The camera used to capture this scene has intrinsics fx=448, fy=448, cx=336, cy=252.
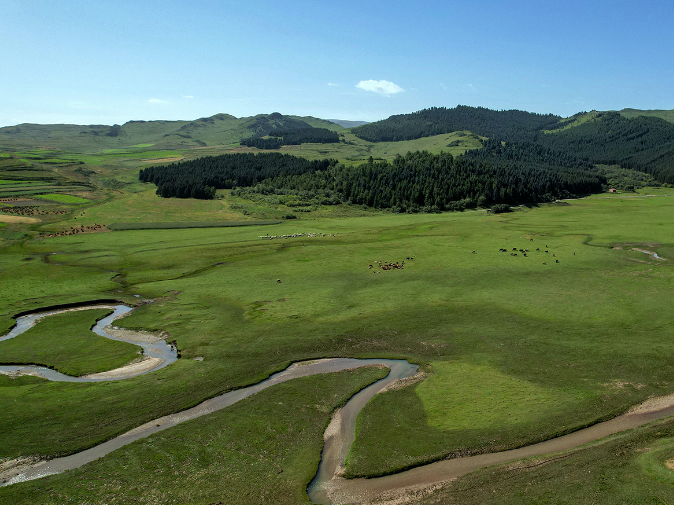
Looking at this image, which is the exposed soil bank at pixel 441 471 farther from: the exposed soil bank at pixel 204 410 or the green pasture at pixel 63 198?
the green pasture at pixel 63 198

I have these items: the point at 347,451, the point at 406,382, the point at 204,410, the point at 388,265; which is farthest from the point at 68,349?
the point at 388,265

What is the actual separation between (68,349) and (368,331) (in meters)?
36.7

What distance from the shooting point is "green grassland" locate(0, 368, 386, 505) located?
29.3 metres

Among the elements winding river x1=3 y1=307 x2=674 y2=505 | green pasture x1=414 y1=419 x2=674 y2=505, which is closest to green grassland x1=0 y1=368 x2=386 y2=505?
winding river x1=3 y1=307 x2=674 y2=505

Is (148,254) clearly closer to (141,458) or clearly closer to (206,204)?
(141,458)

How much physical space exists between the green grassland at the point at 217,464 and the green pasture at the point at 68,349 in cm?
1857

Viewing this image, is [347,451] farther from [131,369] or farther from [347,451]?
[131,369]

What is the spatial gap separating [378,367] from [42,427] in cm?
3152

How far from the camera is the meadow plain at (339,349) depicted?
3288cm

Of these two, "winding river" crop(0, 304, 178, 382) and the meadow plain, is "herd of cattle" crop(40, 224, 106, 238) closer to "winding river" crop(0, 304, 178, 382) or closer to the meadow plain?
the meadow plain

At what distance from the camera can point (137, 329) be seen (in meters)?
60.6

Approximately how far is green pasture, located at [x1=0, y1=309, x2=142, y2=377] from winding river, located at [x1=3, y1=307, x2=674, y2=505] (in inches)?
605

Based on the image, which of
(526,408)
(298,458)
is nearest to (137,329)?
(298,458)

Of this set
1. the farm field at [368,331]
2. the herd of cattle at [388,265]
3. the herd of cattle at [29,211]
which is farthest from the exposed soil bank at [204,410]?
the herd of cattle at [29,211]
